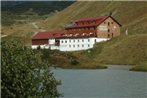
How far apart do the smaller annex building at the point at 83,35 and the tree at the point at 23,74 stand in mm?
96297

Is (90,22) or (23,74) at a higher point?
(90,22)

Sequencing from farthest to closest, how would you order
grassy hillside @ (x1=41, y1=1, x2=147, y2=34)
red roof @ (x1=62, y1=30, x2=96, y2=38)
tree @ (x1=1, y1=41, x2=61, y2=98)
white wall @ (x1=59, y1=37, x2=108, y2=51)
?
grassy hillside @ (x1=41, y1=1, x2=147, y2=34) < red roof @ (x1=62, y1=30, x2=96, y2=38) < white wall @ (x1=59, y1=37, x2=108, y2=51) < tree @ (x1=1, y1=41, x2=61, y2=98)

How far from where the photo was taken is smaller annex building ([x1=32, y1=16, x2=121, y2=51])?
5030 inches

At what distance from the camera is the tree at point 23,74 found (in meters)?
25.4

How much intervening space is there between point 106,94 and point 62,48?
86.2 meters

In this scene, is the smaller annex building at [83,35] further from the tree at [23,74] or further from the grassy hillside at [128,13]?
the tree at [23,74]

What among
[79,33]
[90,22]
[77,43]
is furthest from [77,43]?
[90,22]

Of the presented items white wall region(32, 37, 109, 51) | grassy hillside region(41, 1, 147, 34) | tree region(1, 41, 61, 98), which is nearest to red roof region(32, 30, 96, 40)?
white wall region(32, 37, 109, 51)

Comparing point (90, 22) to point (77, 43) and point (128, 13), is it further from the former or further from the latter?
A: point (128, 13)

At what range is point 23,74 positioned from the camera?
2588cm

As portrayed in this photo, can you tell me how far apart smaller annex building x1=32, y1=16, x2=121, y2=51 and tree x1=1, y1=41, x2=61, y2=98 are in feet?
316

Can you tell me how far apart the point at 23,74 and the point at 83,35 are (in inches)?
4135

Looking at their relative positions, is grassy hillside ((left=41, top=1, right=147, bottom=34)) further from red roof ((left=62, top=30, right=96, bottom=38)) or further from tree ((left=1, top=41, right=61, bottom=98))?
tree ((left=1, top=41, right=61, bottom=98))

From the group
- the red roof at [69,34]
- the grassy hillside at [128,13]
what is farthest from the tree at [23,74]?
the grassy hillside at [128,13]
